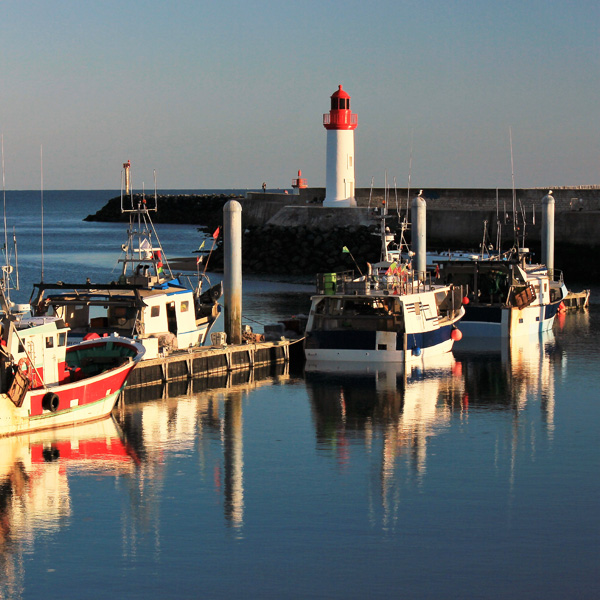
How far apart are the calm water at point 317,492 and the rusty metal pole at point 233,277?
176cm

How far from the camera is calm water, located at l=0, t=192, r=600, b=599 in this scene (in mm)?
16062

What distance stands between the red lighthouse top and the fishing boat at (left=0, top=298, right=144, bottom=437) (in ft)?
132

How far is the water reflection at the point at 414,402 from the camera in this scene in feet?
75.1

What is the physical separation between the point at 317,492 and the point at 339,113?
1806 inches

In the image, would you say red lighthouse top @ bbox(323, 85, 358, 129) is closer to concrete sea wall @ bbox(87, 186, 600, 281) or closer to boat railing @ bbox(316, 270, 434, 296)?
concrete sea wall @ bbox(87, 186, 600, 281)

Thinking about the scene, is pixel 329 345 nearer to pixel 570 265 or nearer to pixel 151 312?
pixel 151 312

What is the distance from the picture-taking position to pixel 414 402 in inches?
1110

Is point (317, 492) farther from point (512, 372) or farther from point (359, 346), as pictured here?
point (512, 372)

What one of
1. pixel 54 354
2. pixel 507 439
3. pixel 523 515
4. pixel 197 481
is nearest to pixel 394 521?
pixel 523 515

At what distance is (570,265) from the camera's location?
203 ft

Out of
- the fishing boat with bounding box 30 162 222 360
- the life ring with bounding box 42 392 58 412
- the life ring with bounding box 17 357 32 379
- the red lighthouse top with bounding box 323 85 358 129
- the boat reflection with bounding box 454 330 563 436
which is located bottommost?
the boat reflection with bounding box 454 330 563 436

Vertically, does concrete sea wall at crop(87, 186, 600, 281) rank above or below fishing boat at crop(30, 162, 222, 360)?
above

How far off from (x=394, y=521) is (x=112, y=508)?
177 inches

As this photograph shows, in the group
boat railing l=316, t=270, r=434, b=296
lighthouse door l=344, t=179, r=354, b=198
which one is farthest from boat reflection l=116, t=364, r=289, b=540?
lighthouse door l=344, t=179, r=354, b=198
